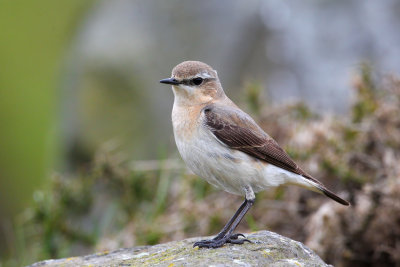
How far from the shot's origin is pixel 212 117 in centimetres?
509

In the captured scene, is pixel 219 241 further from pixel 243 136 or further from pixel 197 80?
pixel 197 80

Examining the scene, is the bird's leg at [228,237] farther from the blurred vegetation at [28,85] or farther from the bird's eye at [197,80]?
the blurred vegetation at [28,85]

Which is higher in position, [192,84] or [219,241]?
[192,84]

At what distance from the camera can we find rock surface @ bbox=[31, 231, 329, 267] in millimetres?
4105

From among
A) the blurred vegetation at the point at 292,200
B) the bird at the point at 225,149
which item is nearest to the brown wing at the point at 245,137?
the bird at the point at 225,149

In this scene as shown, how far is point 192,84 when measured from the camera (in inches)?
210

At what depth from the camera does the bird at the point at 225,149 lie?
4.85 meters

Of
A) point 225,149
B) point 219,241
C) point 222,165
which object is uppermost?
point 225,149

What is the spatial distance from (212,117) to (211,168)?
48 centimetres

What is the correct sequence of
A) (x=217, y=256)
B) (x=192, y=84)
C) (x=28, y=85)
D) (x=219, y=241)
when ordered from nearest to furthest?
(x=217, y=256)
(x=219, y=241)
(x=192, y=84)
(x=28, y=85)

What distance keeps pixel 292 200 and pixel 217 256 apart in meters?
2.60

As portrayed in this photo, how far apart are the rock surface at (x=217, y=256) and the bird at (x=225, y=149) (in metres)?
0.17

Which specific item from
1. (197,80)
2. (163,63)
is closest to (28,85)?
(163,63)

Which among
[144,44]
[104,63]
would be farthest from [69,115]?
[144,44]
